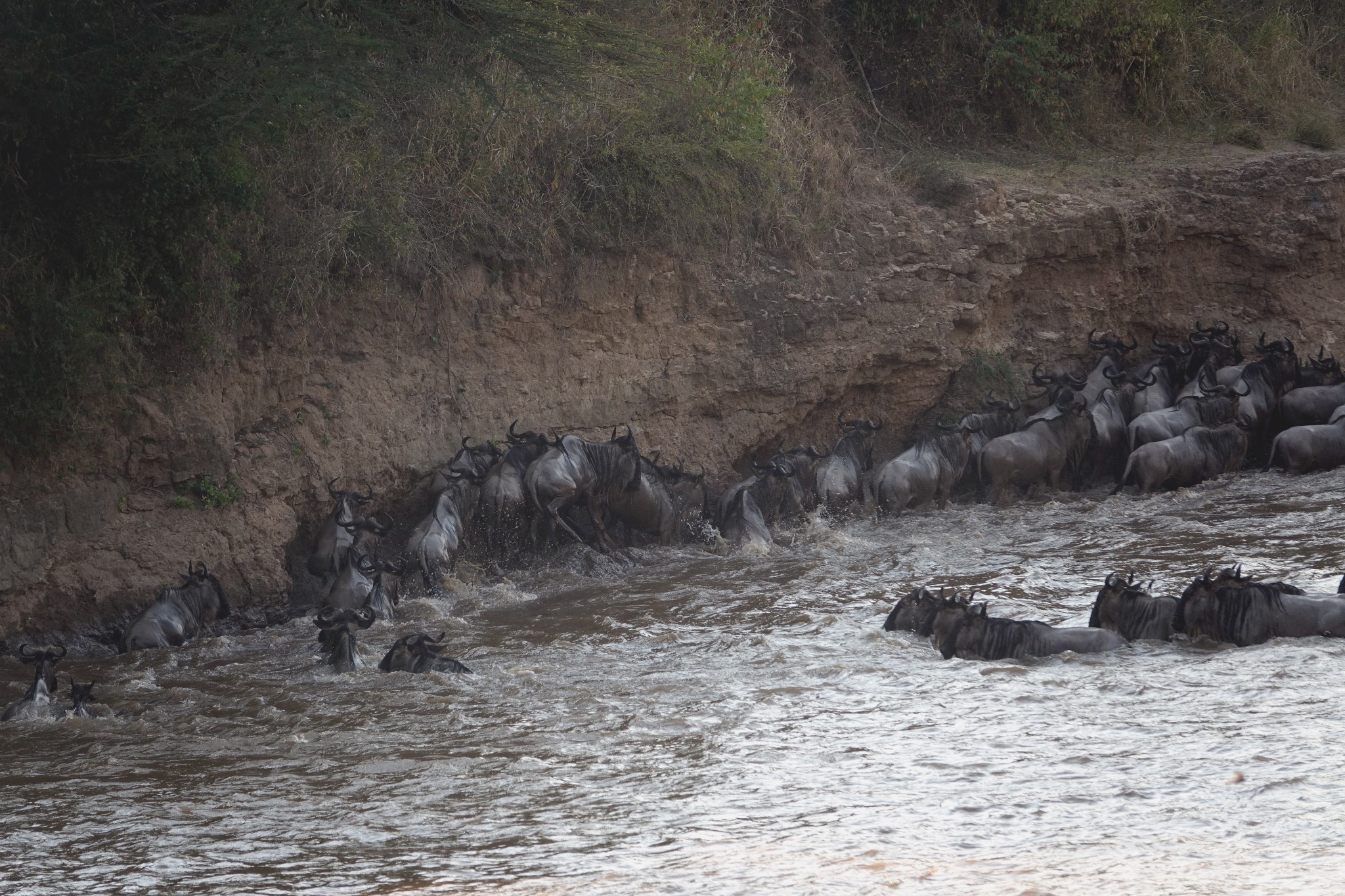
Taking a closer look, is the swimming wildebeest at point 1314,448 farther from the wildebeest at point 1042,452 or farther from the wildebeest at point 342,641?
the wildebeest at point 342,641

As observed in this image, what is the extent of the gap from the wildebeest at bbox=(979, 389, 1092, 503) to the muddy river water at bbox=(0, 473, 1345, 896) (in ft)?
9.88

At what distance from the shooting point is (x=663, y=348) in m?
12.5

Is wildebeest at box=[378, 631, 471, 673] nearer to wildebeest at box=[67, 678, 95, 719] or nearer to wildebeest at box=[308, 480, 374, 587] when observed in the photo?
wildebeest at box=[67, 678, 95, 719]

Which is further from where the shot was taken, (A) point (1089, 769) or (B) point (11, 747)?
(B) point (11, 747)

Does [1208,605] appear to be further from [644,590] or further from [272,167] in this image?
[272,167]

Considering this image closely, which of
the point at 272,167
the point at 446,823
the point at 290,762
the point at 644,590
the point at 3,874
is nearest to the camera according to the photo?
the point at 3,874

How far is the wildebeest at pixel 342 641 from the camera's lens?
783 cm

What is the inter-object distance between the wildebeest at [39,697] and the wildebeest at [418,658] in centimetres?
179

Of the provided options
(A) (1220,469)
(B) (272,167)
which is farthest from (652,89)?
(A) (1220,469)

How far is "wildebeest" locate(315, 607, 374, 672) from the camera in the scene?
7828 millimetres

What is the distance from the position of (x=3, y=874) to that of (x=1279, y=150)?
1588 cm

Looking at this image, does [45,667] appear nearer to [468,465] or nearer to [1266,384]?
[468,465]

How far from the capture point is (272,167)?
10609mm

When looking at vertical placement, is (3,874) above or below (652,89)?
below
